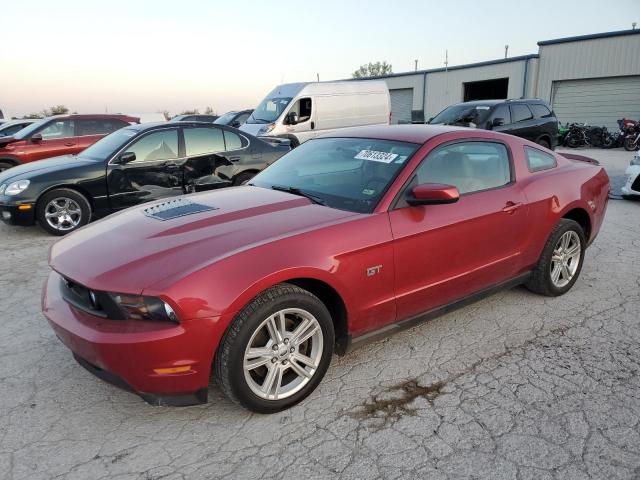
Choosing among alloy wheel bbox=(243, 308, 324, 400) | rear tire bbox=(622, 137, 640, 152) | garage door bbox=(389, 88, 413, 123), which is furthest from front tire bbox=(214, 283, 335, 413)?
garage door bbox=(389, 88, 413, 123)

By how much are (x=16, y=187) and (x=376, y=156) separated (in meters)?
5.26

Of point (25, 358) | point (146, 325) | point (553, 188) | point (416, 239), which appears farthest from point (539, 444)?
point (25, 358)

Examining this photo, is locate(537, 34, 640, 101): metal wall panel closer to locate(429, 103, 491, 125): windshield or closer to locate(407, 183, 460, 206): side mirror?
locate(429, 103, 491, 125): windshield

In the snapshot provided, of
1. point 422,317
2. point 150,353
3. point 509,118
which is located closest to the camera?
point 150,353

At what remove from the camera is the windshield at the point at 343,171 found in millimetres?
3262

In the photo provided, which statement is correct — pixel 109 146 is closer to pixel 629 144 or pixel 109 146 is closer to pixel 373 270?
pixel 373 270

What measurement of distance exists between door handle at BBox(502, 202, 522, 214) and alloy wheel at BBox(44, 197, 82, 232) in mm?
5612

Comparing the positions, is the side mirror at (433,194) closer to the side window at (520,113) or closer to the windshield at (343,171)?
the windshield at (343,171)

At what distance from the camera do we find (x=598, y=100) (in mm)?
21797

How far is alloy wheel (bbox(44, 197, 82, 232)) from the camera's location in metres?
6.66

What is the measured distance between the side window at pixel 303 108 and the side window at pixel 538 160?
30.8 ft

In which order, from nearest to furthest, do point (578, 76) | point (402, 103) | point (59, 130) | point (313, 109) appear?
1. point (59, 130)
2. point (313, 109)
3. point (578, 76)
4. point (402, 103)

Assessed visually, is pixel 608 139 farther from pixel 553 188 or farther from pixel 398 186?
pixel 398 186

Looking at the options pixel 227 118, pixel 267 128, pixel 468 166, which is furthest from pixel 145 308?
pixel 227 118
